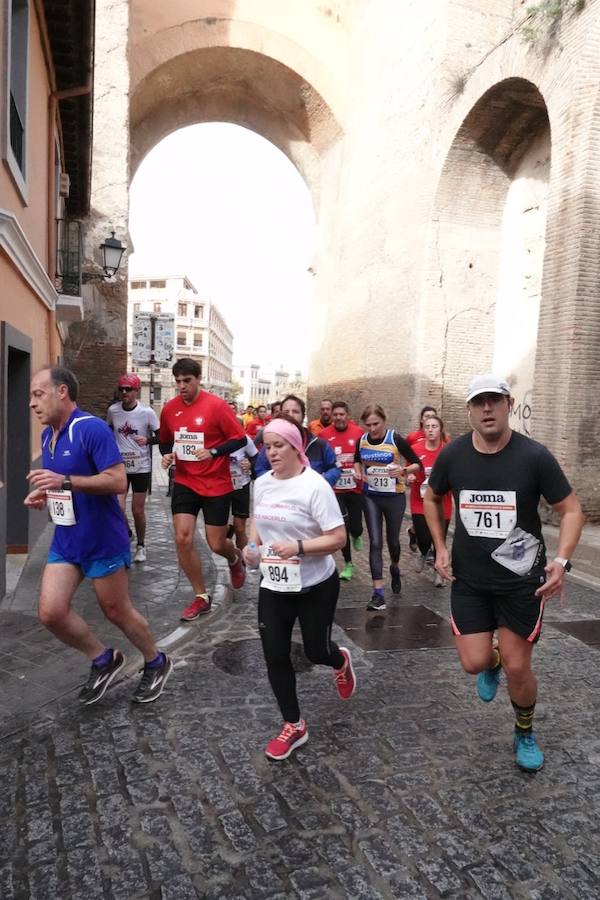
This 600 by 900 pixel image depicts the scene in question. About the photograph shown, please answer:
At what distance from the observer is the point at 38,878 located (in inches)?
95.6

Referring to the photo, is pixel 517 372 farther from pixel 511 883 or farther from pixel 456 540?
pixel 511 883

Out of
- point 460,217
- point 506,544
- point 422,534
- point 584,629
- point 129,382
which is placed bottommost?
point 584,629

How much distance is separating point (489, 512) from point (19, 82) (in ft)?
23.6

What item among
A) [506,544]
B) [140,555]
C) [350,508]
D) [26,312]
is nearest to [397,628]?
[350,508]

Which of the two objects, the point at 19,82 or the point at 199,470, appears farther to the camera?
the point at 19,82

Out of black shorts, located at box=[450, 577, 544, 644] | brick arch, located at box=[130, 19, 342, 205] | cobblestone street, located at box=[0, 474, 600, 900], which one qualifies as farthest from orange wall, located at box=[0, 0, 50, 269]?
brick arch, located at box=[130, 19, 342, 205]

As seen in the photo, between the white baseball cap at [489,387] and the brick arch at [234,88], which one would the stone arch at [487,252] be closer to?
the brick arch at [234,88]

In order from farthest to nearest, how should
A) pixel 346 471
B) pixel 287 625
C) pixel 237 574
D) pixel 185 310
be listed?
pixel 185 310
pixel 346 471
pixel 237 574
pixel 287 625

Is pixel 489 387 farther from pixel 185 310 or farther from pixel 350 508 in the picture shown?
pixel 185 310

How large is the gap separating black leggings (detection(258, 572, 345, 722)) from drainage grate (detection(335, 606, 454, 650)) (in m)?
1.78

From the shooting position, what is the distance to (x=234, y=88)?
23.2 meters

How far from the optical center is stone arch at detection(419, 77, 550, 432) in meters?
13.7

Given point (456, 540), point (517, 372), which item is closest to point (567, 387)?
point (517, 372)

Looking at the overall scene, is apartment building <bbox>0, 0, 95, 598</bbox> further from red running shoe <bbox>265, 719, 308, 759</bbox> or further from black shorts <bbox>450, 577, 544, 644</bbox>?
black shorts <bbox>450, 577, 544, 644</bbox>
